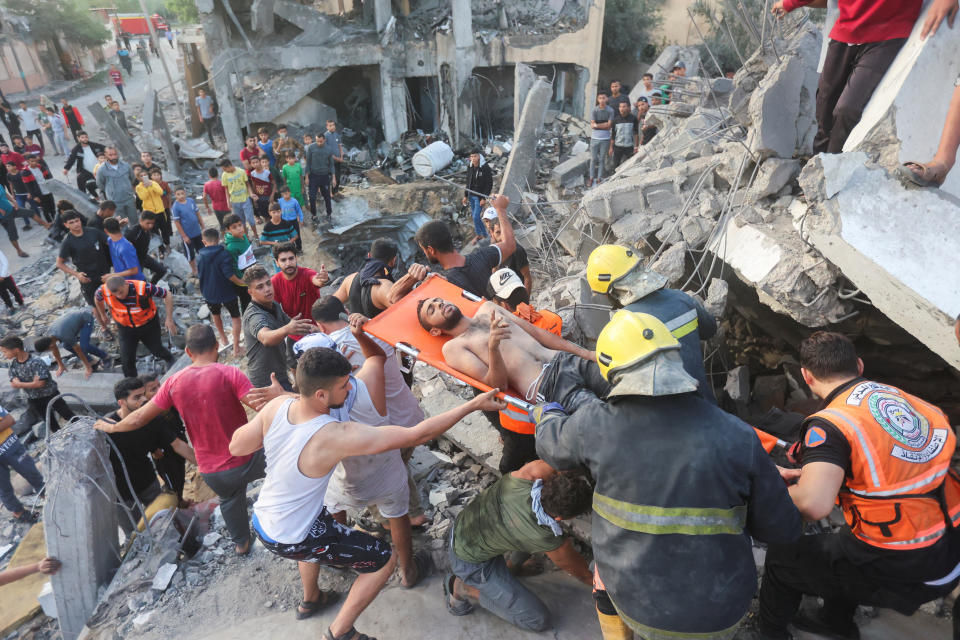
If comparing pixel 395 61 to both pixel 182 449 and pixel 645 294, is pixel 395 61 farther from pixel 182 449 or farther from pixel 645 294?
pixel 645 294

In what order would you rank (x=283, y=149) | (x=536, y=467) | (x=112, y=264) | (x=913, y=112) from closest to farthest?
(x=536, y=467)
(x=913, y=112)
(x=112, y=264)
(x=283, y=149)

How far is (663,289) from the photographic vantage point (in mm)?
2957

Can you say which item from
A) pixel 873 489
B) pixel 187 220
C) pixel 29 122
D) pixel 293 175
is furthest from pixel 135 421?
pixel 29 122

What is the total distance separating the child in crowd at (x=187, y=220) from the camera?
7820mm

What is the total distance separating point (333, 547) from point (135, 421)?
1.74 meters

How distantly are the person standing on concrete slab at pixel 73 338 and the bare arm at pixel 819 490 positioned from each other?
7080 millimetres

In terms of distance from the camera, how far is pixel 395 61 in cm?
1445

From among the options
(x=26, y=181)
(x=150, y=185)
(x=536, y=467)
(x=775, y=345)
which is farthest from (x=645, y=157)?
(x=26, y=181)

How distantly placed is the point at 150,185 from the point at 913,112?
9.01m

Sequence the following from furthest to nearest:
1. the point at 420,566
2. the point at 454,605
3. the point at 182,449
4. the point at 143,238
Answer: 1. the point at 143,238
2. the point at 182,449
3. the point at 420,566
4. the point at 454,605

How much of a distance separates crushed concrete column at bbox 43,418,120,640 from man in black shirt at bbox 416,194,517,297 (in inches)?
99.9

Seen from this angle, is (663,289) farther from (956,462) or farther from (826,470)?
(956,462)

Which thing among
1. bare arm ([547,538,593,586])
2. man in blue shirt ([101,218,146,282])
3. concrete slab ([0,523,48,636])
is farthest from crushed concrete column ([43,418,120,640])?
man in blue shirt ([101,218,146,282])

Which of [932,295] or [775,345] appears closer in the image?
[932,295]
